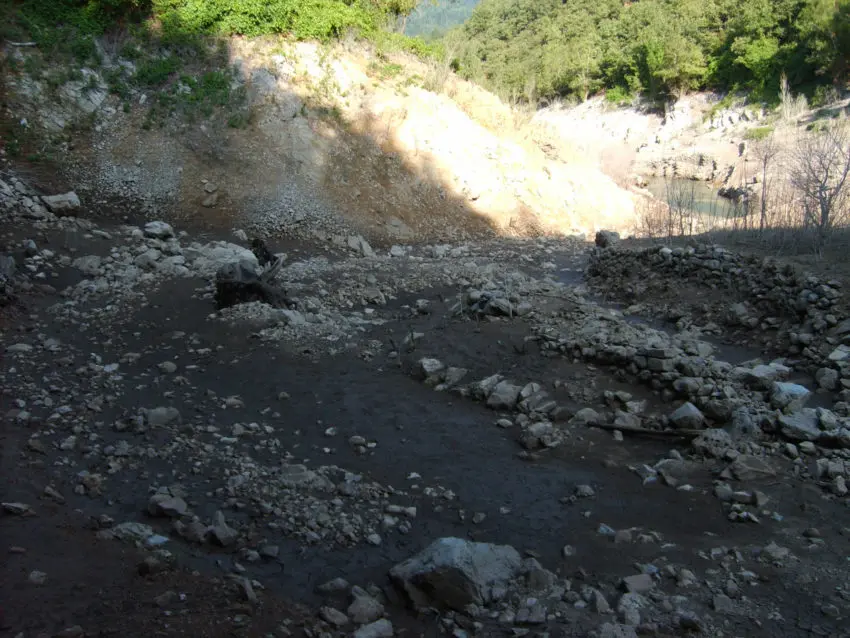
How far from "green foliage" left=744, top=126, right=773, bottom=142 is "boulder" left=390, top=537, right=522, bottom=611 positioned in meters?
32.6

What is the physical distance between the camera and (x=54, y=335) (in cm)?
709

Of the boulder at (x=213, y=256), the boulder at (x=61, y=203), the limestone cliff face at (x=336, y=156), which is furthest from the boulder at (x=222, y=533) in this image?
the limestone cliff face at (x=336, y=156)

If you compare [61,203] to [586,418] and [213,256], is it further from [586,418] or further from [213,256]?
[586,418]

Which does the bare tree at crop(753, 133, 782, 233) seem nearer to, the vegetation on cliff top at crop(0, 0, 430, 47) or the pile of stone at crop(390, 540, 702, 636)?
the pile of stone at crop(390, 540, 702, 636)

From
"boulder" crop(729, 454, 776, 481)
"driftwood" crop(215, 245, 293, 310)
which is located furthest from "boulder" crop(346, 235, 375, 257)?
"boulder" crop(729, 454, 776, 481)

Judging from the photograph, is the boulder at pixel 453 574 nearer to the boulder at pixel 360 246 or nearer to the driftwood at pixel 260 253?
the driftwood at pixel 260 253

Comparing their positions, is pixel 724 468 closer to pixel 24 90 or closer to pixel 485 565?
pixel 485 565

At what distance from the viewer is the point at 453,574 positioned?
3.49m

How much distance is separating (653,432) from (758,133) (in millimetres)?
31421

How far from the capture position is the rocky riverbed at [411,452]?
3418mm

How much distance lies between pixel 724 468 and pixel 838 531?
917 millimetres

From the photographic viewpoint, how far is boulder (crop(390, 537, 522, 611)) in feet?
11.4

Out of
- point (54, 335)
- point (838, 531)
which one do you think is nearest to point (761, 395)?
point (838, 531)

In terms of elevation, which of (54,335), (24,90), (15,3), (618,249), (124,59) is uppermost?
(15,3)
